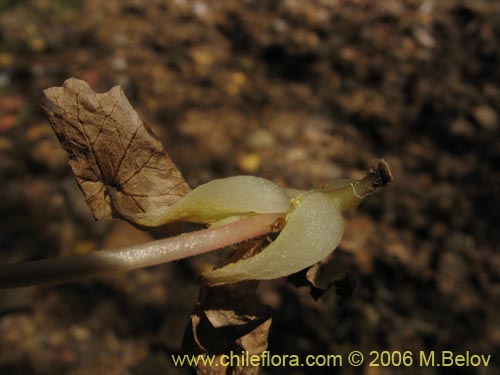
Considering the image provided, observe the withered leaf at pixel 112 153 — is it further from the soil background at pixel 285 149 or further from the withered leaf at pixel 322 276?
the soil background at pixel 285 149

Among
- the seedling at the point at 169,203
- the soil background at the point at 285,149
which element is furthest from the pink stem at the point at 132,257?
the soil background at the point at 285,149

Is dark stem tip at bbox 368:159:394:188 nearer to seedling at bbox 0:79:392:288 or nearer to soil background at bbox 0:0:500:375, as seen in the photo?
seedling at bbox 0:79:392:288

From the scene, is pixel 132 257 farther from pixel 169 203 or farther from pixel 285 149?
pixel 285 149

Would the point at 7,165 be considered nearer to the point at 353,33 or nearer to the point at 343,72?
the point at 343,72

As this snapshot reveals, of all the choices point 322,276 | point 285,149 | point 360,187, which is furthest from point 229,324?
point 285,149

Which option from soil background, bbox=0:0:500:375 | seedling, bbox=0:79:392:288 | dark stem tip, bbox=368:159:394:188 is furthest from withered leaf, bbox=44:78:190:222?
soil background, bbox=0:0:500:375
